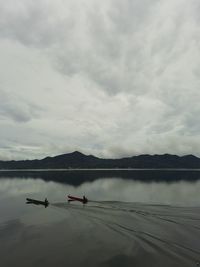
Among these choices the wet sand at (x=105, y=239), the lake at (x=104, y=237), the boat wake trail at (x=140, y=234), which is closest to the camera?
the boat wake trail at (x=140, y=234)

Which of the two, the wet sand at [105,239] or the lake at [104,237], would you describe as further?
the lake at [104,237]

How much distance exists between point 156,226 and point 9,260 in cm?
2296

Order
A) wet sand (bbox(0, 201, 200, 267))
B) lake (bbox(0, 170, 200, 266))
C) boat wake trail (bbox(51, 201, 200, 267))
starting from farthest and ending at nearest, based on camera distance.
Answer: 1. lake (bbox(0, 170, 200, 266))
2. wet sand (bbox(0, 201, 200, 267))
3. boat wake trail (bbox(51, 201, 200, 267))

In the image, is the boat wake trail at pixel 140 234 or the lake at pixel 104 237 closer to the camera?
the boat wake trail at pixel 140 234

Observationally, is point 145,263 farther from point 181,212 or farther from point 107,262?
point 181,212

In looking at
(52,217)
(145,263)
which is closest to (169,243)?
(145,263)

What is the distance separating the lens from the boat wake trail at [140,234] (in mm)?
28109

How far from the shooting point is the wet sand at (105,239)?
93.1ft

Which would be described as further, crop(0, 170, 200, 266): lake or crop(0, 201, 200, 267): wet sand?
crop(0, 170, 200, 266): lake

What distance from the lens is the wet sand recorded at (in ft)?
93.1

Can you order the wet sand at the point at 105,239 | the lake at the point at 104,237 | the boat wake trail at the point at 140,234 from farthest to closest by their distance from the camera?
1. the lake at the point at 104,237
2. the wet sand at the point at 105,239
3. the boat wake trail at the point at 140,234

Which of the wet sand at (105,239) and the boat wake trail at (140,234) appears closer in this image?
the boat wake trail at (140,234)

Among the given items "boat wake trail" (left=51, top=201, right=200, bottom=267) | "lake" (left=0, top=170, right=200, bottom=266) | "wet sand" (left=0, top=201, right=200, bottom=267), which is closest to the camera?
"boat wake trail" (left=51, top=201, right=200, bottom=267)

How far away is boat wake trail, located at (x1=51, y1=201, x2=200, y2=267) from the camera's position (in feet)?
92.2
